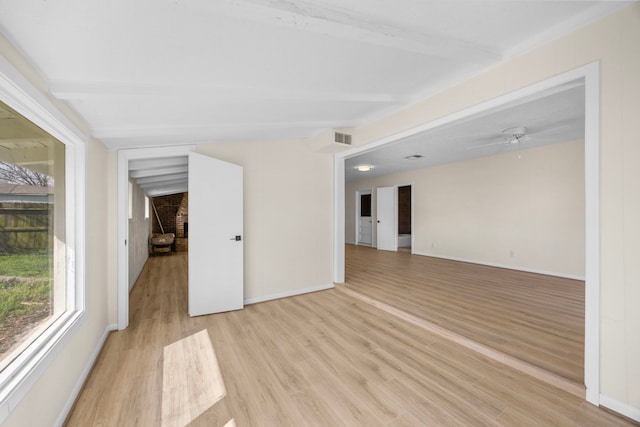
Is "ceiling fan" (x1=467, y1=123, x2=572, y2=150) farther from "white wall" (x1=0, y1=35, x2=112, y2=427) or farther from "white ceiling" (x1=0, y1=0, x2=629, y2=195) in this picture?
"white wall" (x1=0, y1=35, x2=112, y2=427)

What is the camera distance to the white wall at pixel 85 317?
3.81ft

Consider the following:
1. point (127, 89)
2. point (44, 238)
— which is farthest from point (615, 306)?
point (44, 238)

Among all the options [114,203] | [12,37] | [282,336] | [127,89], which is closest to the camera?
[12,37]

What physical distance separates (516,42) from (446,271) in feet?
13.2

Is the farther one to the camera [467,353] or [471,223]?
[471,223]

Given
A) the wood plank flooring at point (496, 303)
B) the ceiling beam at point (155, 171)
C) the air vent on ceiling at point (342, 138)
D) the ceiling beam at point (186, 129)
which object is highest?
the air vent on ceiling at point (342, 138)

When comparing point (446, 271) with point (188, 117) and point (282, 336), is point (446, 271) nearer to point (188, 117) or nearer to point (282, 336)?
point (282, 336)

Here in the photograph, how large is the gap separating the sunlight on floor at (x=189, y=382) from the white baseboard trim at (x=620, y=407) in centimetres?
223

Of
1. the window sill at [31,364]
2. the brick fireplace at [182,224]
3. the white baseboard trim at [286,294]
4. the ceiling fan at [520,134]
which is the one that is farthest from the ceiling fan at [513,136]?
the brick fireplace at [182,224]

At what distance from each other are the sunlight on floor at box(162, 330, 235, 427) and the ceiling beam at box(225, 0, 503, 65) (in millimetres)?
2195

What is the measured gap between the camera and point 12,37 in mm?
1069

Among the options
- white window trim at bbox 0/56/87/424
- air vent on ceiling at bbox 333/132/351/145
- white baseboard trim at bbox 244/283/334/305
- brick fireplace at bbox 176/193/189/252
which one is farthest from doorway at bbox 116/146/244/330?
brick fireplace at bbox 176/193/189/252

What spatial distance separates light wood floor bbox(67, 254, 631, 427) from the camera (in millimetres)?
1485

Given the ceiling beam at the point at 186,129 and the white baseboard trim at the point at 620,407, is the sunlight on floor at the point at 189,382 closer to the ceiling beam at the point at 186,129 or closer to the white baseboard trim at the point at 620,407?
the ceiling beam at the point at 186,129
